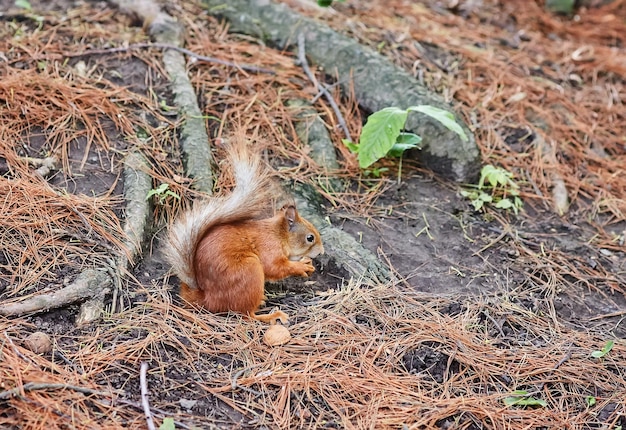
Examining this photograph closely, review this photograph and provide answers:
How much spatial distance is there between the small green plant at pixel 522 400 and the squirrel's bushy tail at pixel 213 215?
1.27 meters

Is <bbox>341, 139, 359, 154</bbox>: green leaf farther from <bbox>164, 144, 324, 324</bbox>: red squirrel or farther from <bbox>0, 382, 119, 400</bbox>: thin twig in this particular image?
<bbox>0, 382, 119, 400</bbox>: thin twig

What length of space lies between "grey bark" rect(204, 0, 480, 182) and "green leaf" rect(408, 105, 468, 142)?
0.19 meters

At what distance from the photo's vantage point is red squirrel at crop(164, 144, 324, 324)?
281cm

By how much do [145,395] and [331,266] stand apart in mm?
1180

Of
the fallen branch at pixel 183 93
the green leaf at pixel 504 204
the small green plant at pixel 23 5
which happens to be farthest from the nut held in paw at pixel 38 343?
the small green plant at pixel 23 5

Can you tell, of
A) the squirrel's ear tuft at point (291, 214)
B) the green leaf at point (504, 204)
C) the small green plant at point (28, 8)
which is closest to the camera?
the squirrel's ear tuft at point (291, 214)

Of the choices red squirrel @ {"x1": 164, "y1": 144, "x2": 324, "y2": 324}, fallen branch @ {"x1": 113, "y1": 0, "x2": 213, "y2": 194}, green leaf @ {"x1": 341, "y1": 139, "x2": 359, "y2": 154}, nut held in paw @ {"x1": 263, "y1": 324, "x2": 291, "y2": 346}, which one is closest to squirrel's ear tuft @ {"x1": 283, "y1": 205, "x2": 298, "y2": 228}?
red squirrel @ {"x1": 164, "y1": 144, "x2": 324, "y2": 324}

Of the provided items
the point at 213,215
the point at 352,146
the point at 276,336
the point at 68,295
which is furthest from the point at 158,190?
the point at 352,146

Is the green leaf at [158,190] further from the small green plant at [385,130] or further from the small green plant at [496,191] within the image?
the small green plant at [496,191]

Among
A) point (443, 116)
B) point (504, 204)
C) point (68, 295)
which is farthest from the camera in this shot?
point (504, 204)

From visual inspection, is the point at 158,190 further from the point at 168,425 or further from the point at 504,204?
the point at 504,204

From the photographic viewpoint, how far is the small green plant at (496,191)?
3.77 metres

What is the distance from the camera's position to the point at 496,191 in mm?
3859

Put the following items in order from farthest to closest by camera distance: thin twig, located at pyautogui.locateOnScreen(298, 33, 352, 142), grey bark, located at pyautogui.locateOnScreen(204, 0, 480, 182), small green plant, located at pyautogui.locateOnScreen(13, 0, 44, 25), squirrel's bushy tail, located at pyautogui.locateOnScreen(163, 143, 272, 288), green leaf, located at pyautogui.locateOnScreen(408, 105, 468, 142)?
small green plant, located at pyautogui.locateOnScreen(13, 0, 44, 25)
thin twig, located at pyautogui.locateOnScreen(298, 33, 352, 142)
grey bark, located at pyautogui.locateOnScreen(204, 0, 480, 182)
green leaf, located at pyautogui.locateOnScreen(408, 105, 468, 142)
squirrel's bushy tail, located at pyautogui.locateOnScreen(163, 143, 272, 288)
